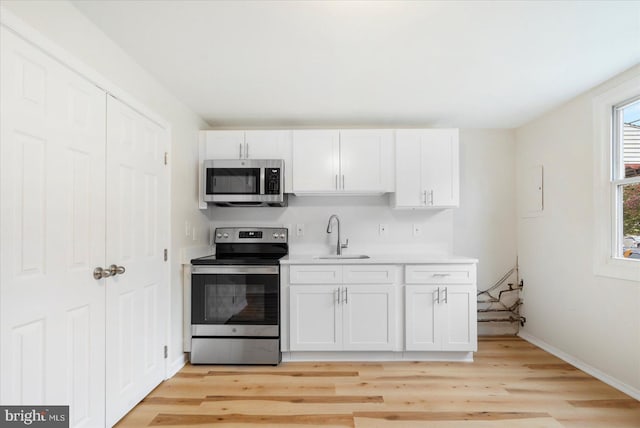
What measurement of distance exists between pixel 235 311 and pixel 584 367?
9.47 ft

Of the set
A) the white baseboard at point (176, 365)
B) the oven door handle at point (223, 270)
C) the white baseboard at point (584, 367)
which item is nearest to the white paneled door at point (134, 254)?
the white baseboard at point (176, 365)

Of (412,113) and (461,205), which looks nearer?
(412,113)

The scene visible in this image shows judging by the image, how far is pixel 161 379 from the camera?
2.68m

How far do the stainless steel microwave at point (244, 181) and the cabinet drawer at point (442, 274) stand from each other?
1.38 meters

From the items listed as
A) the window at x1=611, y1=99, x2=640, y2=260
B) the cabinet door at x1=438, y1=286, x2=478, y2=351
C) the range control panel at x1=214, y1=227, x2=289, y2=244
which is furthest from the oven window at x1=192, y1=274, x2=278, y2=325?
the window at x1=611, y1=99, x2=640, y2=260

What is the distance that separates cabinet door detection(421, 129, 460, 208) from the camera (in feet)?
11.2

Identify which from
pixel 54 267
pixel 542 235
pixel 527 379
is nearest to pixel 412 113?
pixel 542 235

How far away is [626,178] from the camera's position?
102 inches

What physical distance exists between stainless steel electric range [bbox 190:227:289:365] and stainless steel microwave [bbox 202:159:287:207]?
62 cm

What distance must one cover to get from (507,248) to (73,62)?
4066 mm

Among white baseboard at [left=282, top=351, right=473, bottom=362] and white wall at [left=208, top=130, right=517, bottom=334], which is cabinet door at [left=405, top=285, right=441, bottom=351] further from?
white wall at [left=208, top=130, right=517, bottom=334]

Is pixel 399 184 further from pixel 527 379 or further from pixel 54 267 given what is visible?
pixel 54 267

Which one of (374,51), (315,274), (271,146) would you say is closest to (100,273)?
(315,274)

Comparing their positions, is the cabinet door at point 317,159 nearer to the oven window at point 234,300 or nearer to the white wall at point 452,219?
the white wall at point 452,219
